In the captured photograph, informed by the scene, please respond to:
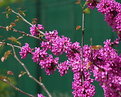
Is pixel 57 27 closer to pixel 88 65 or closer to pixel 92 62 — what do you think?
pixel 92 62

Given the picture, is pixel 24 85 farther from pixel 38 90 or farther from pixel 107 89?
pixel 107 89

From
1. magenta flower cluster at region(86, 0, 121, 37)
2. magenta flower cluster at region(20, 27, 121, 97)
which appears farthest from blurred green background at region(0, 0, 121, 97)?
magenta flower cluster at region(20, 27, 121, 97)

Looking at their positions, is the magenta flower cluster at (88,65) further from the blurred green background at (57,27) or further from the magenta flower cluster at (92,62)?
the blurred green background at (57,27)

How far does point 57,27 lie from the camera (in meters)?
8.31

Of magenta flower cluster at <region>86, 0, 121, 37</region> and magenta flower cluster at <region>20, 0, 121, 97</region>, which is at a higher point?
magenta flower cluster at <region>86, 0, 121, 37</region>

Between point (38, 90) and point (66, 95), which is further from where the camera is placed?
point (38, 90)

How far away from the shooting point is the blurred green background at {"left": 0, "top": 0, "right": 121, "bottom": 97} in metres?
7.43

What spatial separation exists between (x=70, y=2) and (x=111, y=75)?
5259 mm

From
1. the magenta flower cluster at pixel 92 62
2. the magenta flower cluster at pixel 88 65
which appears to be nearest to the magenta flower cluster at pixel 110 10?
the magenta flower cluster at pixel 92 62

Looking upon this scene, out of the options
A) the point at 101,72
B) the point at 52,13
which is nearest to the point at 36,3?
the point at 52,13

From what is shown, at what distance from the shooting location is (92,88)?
2.96m

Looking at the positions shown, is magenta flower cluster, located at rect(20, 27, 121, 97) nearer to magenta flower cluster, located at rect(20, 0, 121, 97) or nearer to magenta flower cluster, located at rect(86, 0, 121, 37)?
magenta flower cluster, located at rect(20, 0, 121, 97)

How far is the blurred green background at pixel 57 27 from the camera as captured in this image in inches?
293

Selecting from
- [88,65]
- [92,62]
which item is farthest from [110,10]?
[88,65]
